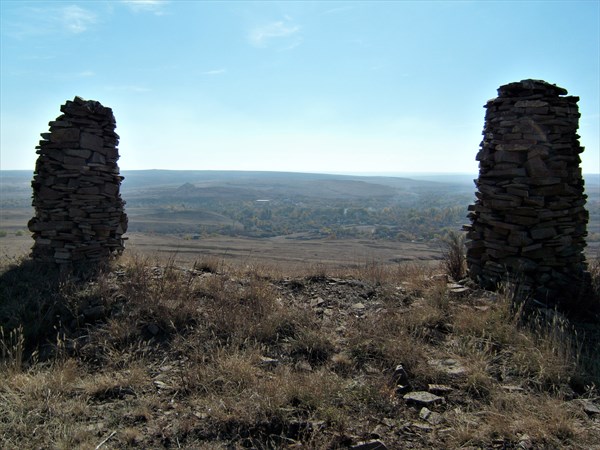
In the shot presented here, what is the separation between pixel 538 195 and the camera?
6.33m

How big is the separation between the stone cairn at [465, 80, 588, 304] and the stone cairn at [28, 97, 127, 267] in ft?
21.2

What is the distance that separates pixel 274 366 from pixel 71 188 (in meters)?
4.99

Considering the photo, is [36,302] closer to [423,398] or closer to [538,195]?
[423,398]

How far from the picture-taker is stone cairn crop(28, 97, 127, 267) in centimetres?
749

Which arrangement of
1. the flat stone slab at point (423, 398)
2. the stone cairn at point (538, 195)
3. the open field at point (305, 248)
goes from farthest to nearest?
1. the open field at point (305, 248)
2. the stone cairn at point (538, 195)
3. the flat stone slab at point (423, 398)

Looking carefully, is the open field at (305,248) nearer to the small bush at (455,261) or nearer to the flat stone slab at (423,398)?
the small bush at (455,261)

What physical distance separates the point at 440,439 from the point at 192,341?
280cm

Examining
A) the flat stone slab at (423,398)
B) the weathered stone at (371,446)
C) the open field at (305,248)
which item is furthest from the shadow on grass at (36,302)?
the open field at (305,248)

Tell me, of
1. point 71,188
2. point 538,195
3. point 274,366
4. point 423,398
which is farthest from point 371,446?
point 71,188

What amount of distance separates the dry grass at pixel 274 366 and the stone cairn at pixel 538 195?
0.64 metres

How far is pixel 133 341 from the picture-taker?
5191mm

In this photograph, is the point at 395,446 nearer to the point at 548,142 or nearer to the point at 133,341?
the point at 133,341

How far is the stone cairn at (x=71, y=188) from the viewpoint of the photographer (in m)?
7.49

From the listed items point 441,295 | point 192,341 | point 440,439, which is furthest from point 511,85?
point 192,341
